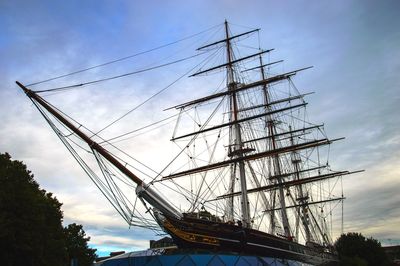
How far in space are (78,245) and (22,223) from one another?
19.0 meters

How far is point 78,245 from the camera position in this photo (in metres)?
48.1

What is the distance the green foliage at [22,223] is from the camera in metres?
29.8

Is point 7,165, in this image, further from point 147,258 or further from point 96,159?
point 147,258

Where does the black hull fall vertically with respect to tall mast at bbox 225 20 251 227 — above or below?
below

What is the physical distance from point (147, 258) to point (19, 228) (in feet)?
32.7

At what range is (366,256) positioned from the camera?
5903cm

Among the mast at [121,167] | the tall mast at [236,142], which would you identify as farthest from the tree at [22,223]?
the tall mast at [236,142]

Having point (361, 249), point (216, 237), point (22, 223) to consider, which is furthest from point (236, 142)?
point (361, 249)

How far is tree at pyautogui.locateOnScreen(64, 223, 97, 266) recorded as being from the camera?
4722 cm

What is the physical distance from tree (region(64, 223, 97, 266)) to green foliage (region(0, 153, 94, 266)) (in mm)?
12775

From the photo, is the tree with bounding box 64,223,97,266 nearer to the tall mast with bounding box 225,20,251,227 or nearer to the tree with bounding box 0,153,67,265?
the tree with bounding box 0,153,67,265

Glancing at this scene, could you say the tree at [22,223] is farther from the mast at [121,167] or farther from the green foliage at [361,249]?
the green foliage at [361,249]

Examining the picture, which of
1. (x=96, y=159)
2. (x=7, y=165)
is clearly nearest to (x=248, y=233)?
(x=96, y=159)

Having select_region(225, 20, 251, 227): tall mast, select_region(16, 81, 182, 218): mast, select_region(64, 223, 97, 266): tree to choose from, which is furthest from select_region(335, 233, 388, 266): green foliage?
select_region(16, 81, 182, 218): mast
